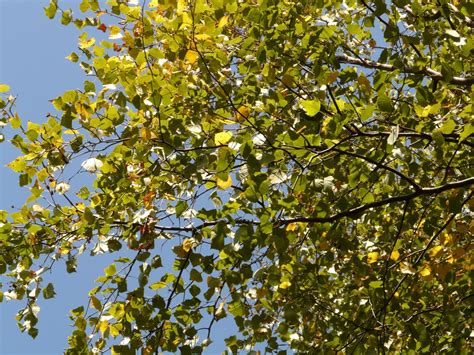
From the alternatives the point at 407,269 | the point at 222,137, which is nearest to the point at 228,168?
the point at 222,137

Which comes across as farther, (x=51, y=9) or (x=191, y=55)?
(x=51, y=9)

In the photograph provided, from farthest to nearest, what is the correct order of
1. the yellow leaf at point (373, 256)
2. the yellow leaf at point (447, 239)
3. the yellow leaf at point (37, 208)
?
the yellow leaf at point (373, 256)
the yellow leaf at point (447, 239)
the yellow leaf at point (37, 208)

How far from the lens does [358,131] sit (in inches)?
155

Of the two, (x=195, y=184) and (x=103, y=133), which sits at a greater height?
(x=103, y=133)

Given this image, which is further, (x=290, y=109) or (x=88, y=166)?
(x=290, y=109)

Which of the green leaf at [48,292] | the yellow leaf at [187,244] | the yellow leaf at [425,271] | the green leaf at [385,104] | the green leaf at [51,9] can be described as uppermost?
the green leaf at [51,9]

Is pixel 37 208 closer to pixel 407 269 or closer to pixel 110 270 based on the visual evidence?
pixel 110 270

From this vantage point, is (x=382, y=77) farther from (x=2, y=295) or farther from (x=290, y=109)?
(x=2, y=295)

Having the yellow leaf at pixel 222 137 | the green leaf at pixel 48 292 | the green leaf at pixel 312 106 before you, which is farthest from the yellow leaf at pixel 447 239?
the green leaf at pixel 48 292

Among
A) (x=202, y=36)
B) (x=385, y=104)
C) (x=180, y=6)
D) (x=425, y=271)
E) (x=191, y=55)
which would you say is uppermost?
(x=180, y=6)

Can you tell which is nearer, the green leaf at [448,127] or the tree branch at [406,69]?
the green leaf at [448,127]

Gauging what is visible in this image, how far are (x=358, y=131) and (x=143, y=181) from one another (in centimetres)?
160

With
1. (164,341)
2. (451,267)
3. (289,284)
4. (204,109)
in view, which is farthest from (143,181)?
(451,267)

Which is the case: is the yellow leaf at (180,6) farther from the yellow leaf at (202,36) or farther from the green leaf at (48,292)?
the green leaf at (48,292)
